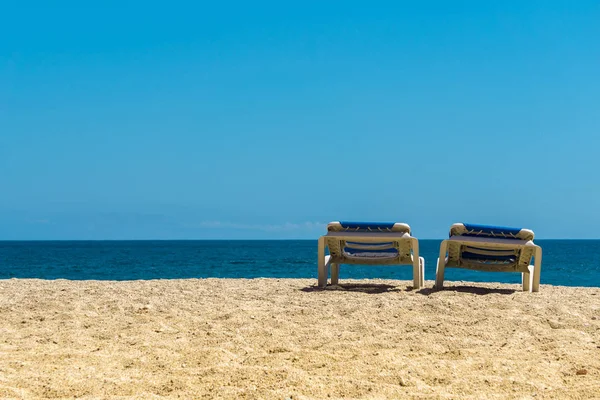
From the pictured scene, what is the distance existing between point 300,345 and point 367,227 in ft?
12.7

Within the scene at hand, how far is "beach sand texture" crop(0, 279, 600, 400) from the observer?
3.82 meters

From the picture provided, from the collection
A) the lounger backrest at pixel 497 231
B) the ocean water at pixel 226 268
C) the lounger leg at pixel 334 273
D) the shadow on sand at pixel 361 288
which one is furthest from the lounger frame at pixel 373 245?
the ocean water at pixel 226 268

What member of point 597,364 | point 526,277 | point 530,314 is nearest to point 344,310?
point 530,314

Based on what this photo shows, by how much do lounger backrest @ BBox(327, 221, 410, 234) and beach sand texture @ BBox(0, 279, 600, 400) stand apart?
3.09 feet

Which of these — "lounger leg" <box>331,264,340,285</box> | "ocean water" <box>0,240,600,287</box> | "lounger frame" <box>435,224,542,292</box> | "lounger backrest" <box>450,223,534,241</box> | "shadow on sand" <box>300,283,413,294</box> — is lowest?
"ocean water" <box>0,240,600,287</box>

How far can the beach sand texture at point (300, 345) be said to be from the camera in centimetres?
382

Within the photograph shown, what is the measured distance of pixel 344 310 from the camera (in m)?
6.41

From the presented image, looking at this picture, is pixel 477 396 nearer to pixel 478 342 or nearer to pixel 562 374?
pixel 562 374

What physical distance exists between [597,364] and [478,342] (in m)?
0.91

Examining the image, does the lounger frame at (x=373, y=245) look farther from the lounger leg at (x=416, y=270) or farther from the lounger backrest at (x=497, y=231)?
the lounger backrest at (x=497, y=231)

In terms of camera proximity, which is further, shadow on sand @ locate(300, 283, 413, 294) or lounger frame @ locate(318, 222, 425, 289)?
lounger frame @ locate(318, 222, 425, 289)

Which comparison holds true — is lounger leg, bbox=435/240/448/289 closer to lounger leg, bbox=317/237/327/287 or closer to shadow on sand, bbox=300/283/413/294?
shadow on sand, bbox=300/283/413/294

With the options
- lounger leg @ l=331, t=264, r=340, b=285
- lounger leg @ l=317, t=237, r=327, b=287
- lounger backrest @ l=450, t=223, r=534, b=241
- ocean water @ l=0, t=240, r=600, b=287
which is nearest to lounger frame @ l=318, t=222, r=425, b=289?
lounger leg @ l=317, t=237, r=327, b=287

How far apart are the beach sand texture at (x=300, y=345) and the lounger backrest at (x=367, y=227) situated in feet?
3.09
